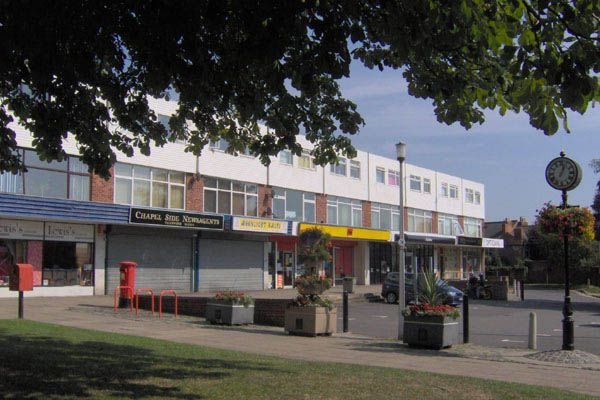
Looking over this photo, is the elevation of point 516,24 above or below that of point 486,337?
above

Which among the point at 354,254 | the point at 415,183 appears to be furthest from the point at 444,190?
the point at 354,254

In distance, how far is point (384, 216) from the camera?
51.1m

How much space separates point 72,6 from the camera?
667cm

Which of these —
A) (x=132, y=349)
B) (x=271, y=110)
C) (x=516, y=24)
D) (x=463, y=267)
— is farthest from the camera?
(x=463, y=267)

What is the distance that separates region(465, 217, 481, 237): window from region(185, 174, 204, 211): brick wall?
35.7 metres

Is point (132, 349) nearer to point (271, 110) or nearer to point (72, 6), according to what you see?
point (271, 110)

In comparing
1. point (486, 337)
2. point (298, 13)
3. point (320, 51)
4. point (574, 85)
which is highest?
point (298, 13)

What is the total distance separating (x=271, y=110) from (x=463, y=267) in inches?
2258

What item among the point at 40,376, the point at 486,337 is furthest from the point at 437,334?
the point at 40,376

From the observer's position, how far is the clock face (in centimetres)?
1389

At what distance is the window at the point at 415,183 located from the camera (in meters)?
54.4

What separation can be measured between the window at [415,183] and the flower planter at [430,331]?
40781mm

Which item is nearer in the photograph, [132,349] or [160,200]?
[132,349]

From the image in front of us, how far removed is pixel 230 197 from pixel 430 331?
2452 cm
